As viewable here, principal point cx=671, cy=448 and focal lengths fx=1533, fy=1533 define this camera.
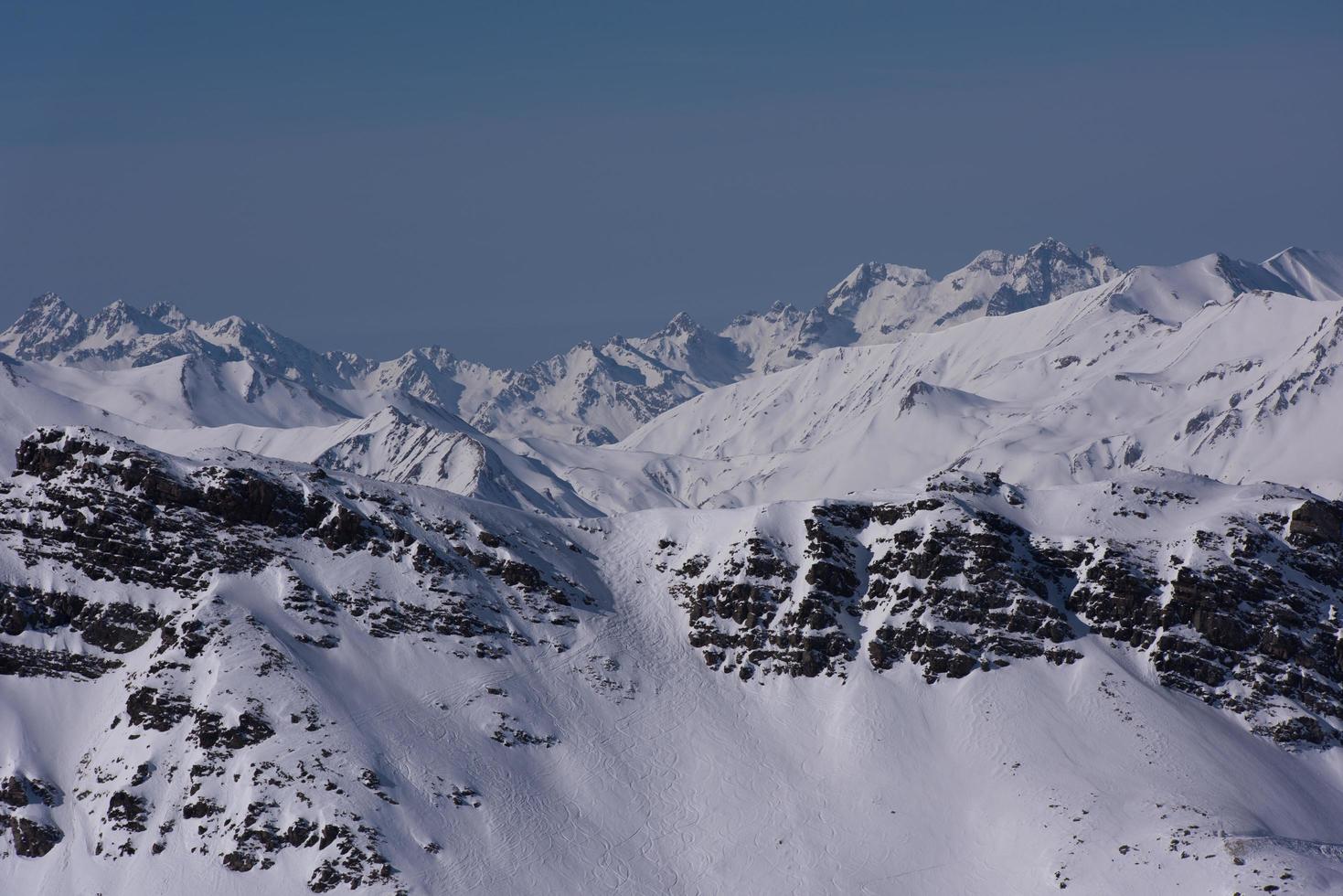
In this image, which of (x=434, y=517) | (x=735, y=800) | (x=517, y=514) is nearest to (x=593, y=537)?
(x=517, y=514)

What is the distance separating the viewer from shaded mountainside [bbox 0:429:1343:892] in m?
144

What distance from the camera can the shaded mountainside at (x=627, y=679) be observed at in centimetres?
14388

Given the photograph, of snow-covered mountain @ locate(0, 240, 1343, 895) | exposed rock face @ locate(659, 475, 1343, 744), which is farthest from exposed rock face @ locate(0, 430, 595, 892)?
exposed rock face @ locate(659, 475, 1343, 744)

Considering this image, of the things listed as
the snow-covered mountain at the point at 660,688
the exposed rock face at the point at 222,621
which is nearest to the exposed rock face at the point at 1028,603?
the snow-covered mountain at the point at 660,688

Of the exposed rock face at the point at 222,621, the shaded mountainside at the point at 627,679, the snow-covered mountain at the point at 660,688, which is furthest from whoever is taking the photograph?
the shaded mountainside at the point at 627,679

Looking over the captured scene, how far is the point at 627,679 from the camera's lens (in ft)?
565

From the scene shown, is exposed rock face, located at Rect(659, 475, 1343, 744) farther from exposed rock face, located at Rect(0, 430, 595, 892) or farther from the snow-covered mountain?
exposed rock face, located at Rect(0, 430, 595, 892)

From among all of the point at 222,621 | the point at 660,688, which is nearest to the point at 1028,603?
the point at 660,688

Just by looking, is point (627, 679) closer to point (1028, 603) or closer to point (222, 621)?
point (222, 621)

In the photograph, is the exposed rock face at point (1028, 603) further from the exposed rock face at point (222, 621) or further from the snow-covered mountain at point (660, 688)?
the exposed rock face at point (222, 621)

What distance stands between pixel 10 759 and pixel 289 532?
38.8 m

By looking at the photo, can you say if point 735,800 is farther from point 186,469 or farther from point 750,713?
point 186,469

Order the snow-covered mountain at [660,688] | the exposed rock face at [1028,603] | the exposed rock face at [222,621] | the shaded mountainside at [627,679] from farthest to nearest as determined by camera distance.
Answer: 1. the exposed rock face at [1028,603]
2. the shaded mountainside at [627,679]
3. the snow-covered mountain at [660,688]
4. the exposed rock face at [222,621]

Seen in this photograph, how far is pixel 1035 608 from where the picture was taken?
173m
